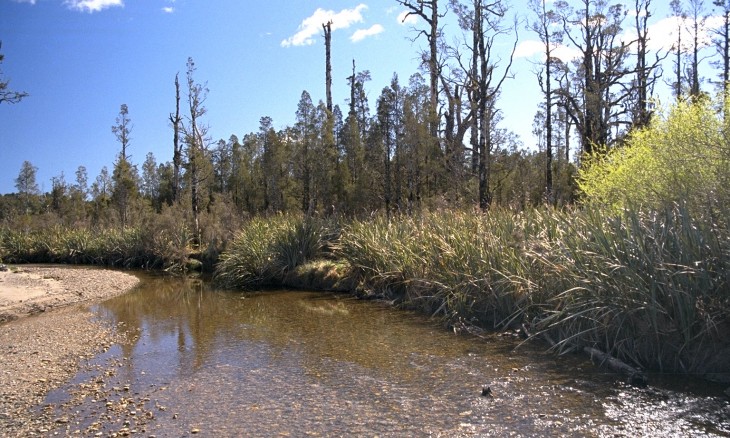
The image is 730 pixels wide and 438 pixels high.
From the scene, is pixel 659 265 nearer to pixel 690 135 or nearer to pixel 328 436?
pixel 690 135

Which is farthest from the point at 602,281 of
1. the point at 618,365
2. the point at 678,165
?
the point at 678,165

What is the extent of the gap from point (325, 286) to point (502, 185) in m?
15.5

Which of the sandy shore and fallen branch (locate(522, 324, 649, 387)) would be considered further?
fallen branch (locate(522, 324, 649, 387))

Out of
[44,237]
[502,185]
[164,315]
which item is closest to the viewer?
[164,315]

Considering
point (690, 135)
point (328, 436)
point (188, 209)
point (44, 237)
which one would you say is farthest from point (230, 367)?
point (44, 237)

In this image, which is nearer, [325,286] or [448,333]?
[448,333]

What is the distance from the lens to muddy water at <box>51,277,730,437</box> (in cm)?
467

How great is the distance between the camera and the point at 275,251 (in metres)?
15.8

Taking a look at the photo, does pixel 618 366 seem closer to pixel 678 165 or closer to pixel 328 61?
pixel 678 165

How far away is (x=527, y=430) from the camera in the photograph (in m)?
4.52

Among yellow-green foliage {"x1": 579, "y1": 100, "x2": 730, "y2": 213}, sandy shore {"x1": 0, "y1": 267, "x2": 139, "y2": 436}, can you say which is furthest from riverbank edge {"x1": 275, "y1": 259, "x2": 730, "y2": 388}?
sandy shore {"x1": 0, "y1": 267, "x2": 139, "y2": 436}

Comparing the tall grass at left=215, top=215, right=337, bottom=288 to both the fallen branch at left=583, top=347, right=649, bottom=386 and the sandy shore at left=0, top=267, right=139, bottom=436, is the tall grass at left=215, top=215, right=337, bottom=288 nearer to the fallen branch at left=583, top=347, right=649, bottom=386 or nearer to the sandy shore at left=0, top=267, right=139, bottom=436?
the sandy shore at left=0, top=267, right=139, bottom=436

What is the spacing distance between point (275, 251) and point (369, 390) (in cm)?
1045

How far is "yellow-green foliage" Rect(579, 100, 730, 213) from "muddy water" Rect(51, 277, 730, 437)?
247 cm
